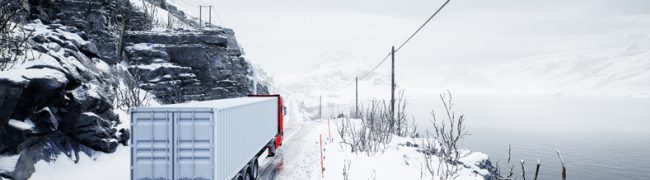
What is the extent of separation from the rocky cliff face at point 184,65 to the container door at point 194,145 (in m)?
20.6

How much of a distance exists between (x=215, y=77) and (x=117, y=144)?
55.4ft

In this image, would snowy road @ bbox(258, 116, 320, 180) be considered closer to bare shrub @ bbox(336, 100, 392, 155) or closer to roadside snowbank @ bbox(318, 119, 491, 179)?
roadside snowbank @ bbox(318, 119, 491, 179)

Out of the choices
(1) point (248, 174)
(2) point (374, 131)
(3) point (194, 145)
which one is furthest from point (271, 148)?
(3) point (194, 145)

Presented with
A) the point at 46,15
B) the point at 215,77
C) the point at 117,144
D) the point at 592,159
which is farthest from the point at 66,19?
the point at 592,159

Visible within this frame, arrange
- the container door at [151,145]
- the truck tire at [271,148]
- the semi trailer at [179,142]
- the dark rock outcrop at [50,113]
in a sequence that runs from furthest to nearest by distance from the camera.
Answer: the truck tire at [271,148] < the dark rock outcrop at [50,113] < the container door at [151,145] < the semi trailer at [179,142]

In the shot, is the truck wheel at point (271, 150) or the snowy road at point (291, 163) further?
the truck wheel at point (271, 150)

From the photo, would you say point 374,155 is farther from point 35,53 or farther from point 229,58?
point 229,58

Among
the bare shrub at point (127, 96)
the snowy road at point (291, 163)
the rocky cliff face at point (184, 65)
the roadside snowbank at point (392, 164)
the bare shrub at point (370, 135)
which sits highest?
the rocky cliff face at point (184, 65)

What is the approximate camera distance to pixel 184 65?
1201 inches

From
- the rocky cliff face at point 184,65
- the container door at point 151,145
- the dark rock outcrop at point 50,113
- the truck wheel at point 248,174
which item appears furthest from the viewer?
the rocky cliff face at point 184,65

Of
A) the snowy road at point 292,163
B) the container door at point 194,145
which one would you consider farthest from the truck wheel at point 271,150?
the container door at point 194,145

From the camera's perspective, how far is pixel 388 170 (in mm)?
13328

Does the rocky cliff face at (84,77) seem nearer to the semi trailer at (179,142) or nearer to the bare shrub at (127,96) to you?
the bare shrub at (127,96)

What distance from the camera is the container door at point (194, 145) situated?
27.1ft
